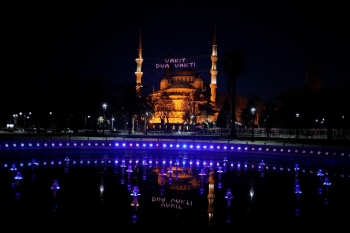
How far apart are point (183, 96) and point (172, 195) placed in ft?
242

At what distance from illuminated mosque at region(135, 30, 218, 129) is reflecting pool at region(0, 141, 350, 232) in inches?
1968

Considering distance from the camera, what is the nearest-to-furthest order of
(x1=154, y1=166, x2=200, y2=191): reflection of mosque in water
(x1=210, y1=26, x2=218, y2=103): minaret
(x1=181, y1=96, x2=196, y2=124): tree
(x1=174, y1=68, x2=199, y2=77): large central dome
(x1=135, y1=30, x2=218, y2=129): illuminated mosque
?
1. (x1=154, y1=166, x2=200, y2=191): reflection of mosque in water
2. (x1=181, y1=96, x2=196, y2=124): tree
3. (x1=135, y1=30, x2=218, y2=129): illuminated mosque
4. (x1=210, y1=26, x2=218, y2=103): minaret
5. (x1=174, y1=68, x2=199, y2=77): large central dome

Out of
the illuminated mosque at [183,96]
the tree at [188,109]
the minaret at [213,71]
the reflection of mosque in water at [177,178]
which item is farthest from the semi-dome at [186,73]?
the reflection of mosque in water at [177,178]

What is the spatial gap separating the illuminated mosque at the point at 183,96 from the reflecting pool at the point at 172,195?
50.0 metres

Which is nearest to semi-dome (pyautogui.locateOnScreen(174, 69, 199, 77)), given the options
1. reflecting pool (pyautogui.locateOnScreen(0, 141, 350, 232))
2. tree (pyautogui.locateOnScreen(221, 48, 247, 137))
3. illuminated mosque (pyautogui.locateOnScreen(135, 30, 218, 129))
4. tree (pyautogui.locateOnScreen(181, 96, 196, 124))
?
illuminated mosque (pyautogui.locateOnScreen(135, 30, 218, 129))

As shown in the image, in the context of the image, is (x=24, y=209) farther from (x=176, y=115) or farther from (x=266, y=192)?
(x=176, y=115)

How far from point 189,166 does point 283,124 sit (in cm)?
4362

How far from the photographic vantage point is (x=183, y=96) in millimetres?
90250

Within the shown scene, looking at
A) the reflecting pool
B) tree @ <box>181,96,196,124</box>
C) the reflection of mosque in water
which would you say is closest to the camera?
the reflecting pool

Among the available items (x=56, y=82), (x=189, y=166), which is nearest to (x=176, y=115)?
(x=56, y=82)

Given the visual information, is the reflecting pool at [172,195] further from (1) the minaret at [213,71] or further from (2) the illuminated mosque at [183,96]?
(1) the minaret at [213,71]

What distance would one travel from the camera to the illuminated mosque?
81062mm

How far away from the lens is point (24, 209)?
13.9 meters

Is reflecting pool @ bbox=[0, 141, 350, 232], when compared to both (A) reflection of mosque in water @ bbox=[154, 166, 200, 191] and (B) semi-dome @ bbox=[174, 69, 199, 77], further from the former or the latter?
(B) semi-dome @ bbox=[174, 69, 199, 77]
